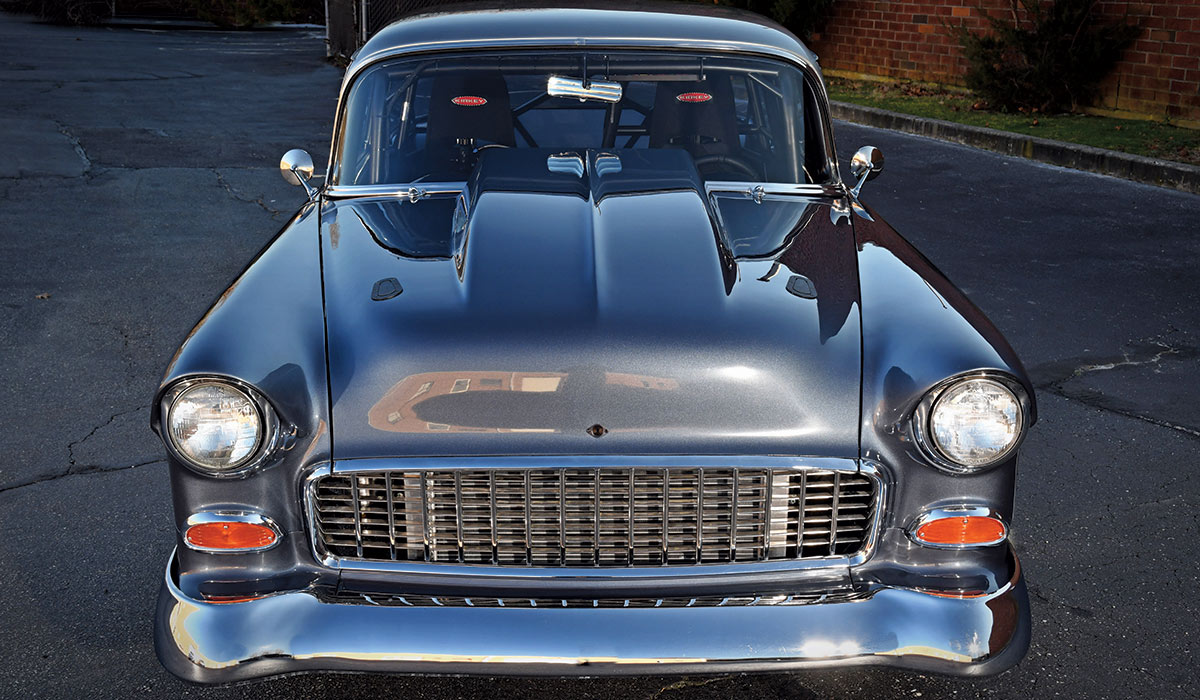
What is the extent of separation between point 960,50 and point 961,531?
12.6m

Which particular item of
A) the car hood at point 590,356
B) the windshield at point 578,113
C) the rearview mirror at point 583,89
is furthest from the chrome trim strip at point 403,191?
the car hood at point 590,356

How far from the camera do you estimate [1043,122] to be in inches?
460

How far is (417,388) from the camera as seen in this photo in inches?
93.0

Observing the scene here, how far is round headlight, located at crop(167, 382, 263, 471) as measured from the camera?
2.38 meters

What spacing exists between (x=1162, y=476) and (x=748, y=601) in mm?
2407

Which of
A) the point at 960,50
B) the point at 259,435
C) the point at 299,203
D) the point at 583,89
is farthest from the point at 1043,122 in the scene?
the point at 259,435

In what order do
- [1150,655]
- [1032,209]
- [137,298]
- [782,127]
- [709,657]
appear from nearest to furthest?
[709,657] → [1150,655] → [782,127] → [137,298] → [1032,209]

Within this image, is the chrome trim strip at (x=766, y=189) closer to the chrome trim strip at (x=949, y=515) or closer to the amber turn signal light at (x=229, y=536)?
the chrome trim strip at (x=949, y=515)

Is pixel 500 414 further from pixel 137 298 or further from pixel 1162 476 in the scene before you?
pixel 137 298

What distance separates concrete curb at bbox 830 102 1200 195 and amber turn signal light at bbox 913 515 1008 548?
25.3ft

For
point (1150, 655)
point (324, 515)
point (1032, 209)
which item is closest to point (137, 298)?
point (324, 515)

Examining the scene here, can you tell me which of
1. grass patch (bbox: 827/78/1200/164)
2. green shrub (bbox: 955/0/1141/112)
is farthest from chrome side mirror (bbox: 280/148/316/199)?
green shrub (bbox: 955/0/1141/112)

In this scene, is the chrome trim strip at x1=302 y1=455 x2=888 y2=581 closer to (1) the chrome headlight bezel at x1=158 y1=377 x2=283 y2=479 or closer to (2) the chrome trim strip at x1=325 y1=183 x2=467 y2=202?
(1) the chrome headlight bezel at x1=158 y1=377 x2=283 y2=479

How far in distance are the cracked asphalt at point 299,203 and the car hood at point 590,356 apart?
88cm
